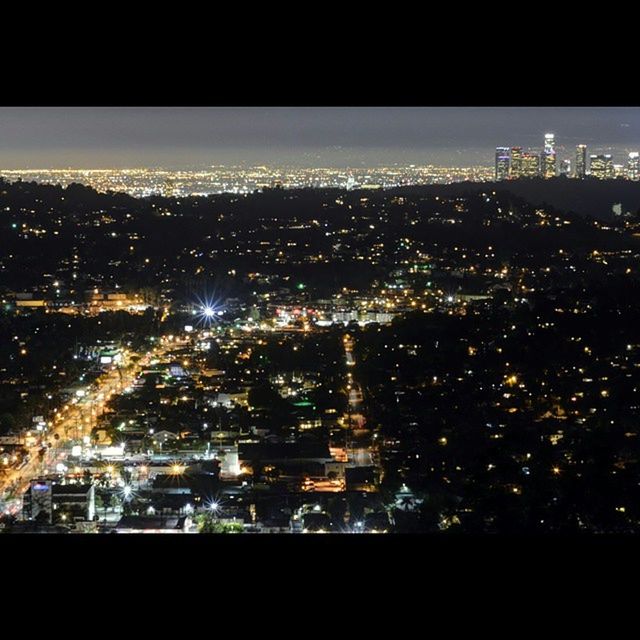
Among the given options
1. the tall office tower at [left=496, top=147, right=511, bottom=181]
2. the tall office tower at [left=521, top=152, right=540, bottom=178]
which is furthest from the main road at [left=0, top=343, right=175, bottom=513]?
the tall office tower at [left=521, top=152, right=540, bottom=178]

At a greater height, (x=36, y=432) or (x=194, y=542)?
(x=194, y=542)

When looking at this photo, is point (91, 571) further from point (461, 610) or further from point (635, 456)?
point (635, 456)

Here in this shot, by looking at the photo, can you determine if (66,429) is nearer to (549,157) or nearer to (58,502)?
(58,502)

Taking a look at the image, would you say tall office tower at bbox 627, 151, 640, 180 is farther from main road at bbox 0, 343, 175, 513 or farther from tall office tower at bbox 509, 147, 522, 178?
main road at bbox 0, 343, 175, 513

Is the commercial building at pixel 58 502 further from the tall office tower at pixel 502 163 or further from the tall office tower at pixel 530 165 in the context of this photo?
the tall office tower at pixel 530 165

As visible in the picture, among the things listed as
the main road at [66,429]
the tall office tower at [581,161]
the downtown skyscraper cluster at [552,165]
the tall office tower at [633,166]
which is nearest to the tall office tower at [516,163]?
the downtown skyscraper cluster at [552,165]
